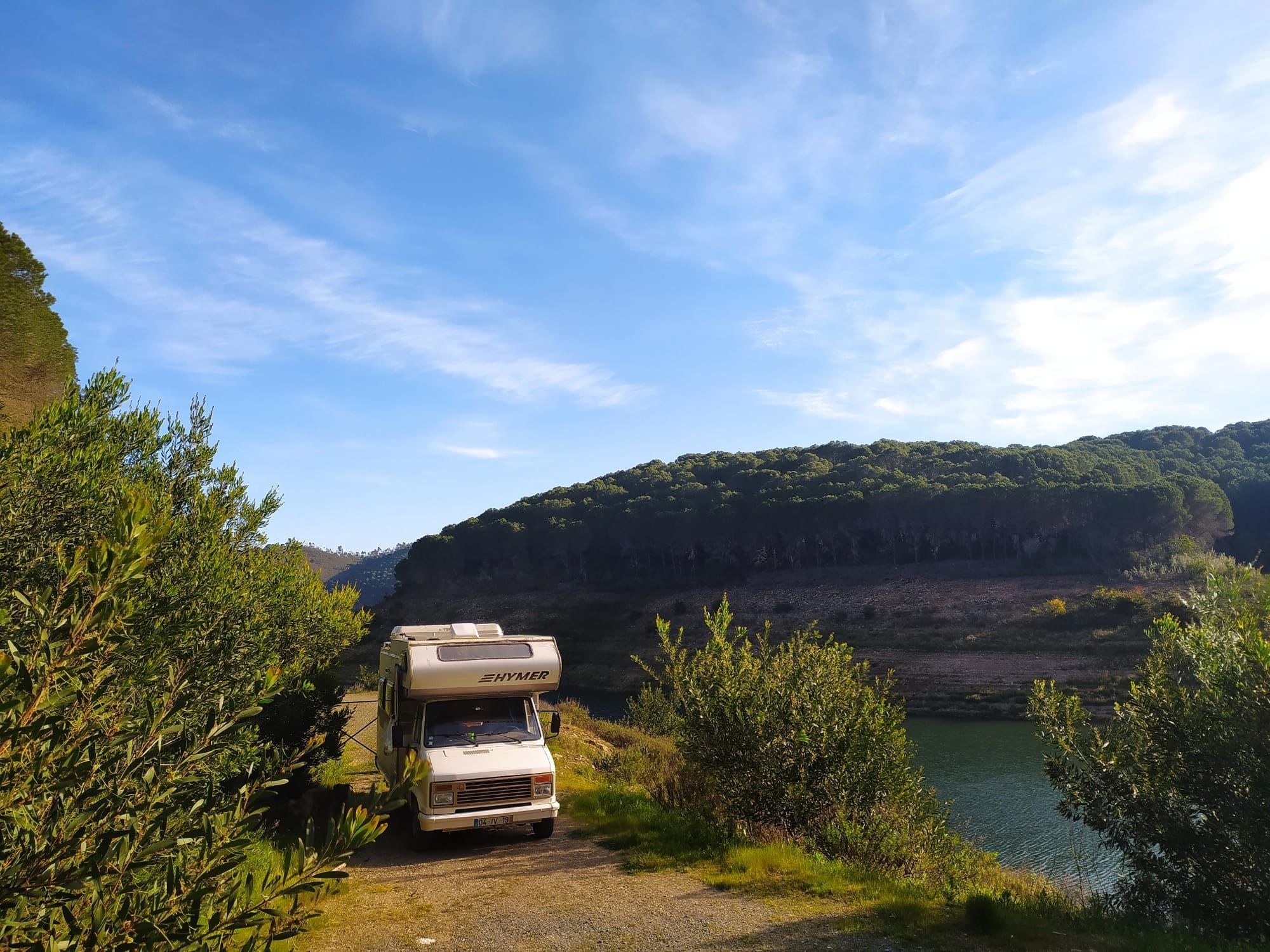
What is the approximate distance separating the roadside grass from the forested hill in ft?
235

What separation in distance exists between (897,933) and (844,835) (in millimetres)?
4063

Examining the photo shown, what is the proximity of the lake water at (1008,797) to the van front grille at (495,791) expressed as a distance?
8.57 m

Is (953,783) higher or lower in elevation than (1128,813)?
lower

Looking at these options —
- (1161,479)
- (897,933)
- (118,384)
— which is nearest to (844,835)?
(897,933)

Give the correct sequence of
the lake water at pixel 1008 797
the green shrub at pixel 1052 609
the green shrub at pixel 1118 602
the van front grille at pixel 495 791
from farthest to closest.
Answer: the green shrub at pixel 1052 609 < the green shrub at pixel 1118 602 < the lake water at pixel 1008 797 < the van front grille at pixel 495 791

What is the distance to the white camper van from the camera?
13141 millimetres

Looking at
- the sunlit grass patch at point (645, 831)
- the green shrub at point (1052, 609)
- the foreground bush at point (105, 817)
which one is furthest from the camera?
the green shrub at point (1052, 609)

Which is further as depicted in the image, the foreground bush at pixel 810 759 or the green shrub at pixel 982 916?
the foreground bush at pixel 810 759

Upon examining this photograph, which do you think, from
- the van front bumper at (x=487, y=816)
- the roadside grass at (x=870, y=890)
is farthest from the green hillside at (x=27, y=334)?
the roadside grass at (x=870, y=890)

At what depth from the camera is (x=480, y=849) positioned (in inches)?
539

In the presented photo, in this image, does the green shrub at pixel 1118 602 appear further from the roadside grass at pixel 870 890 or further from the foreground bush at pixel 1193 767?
the foreground bush at pixel 1193 767

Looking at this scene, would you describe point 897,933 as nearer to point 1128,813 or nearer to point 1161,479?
point 1128,813

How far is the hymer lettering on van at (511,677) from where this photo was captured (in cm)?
1437

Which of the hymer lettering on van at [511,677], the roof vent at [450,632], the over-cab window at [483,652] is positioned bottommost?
the hymer lettering on van at [511,677]
